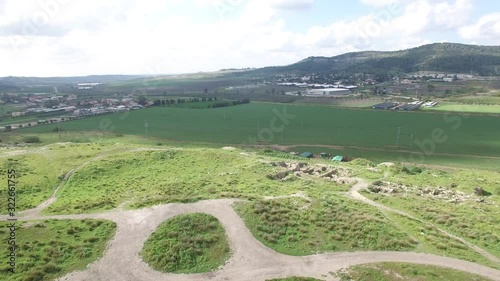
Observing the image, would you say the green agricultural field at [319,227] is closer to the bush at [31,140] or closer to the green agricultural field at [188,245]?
the green agricultural field at [188,245]

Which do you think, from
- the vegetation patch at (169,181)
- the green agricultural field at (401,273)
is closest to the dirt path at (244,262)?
the green agricultural field at (401,273)

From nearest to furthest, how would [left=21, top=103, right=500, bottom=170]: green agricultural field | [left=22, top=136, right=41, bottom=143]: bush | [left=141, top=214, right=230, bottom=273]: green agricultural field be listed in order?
[left=141, top=214, right=230, bottom=273]: green agricultural field
[left=21, top=103, right=500, bottom=170]: green agricultural field
[left=22, top=136, right=41, bottom=143]: bush

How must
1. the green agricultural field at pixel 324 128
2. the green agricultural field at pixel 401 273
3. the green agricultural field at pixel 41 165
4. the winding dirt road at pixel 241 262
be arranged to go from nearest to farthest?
the green agricultural field at pixel 401 273 → the winding dirt road at pixel 241 262 → the green agricultural field at pixel 41 165 → the green agricultural field at pixel 324 128

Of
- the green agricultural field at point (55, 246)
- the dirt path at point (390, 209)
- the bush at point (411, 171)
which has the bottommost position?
the bush at point (411, 171)

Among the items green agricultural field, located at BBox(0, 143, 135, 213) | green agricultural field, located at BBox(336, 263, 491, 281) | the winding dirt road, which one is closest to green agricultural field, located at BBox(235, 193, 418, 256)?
the winding dirt road

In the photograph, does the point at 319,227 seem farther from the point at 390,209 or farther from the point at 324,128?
the point at 324,128

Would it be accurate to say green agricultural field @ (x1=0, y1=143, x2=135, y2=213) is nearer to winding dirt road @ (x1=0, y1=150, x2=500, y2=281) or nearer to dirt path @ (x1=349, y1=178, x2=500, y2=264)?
winding dirt road @ (x1=0, y1=150, x2=500, y2=281)
